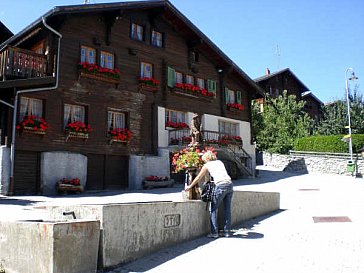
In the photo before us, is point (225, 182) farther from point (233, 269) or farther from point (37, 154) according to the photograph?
point (37, 154)

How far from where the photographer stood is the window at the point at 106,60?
67.4ft

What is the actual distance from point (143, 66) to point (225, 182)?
16.6 metres

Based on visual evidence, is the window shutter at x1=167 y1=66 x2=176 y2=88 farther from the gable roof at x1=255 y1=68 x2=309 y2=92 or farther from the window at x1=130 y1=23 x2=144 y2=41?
the gable roof at x1=255 y1=68 x2=309 y2=92

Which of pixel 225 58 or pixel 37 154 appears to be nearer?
pixel 37 154

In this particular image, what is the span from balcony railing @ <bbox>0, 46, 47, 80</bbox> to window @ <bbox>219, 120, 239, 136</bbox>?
13.3 meters

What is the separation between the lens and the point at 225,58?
86.8 ft

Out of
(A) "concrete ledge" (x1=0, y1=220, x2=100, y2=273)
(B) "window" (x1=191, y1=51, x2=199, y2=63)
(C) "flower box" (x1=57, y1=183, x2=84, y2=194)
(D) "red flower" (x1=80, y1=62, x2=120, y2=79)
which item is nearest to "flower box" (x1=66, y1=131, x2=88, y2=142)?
(C) "flower box" (x1=57, y1=183, x2=84, y2=194)

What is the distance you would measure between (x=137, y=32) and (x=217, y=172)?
1717 centimetres

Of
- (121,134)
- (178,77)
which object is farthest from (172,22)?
(121,134)

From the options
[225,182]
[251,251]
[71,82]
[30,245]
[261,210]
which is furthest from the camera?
[71,82]

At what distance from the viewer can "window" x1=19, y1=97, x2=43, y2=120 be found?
17.3m

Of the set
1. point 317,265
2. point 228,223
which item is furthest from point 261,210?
point 317,265

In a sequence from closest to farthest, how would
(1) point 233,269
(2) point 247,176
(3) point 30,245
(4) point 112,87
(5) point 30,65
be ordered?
(3) point 30,245
(1) point 233,269
(5) point 30,65
(4) point 112,87
(2) point 247,176

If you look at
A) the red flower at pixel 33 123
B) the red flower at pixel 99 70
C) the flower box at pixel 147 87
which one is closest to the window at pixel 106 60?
the red flower at pixel 99 70
